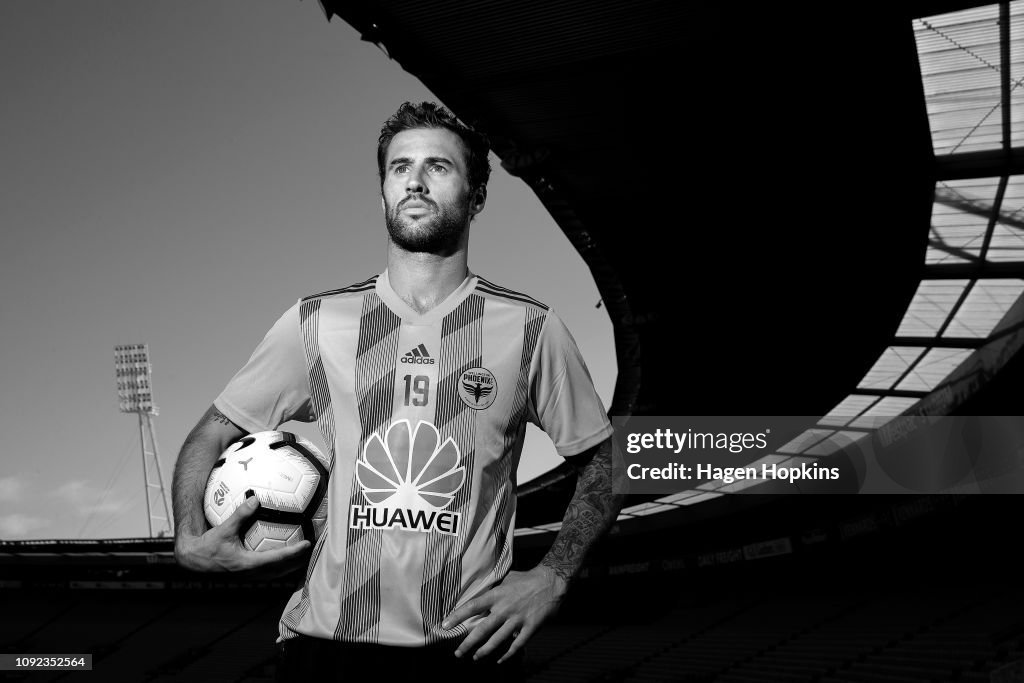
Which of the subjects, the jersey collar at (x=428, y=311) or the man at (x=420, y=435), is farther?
the jersey collar at (x=428, y=311)

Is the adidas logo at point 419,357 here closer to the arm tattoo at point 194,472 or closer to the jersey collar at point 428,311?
the jersey collar at point 428,311

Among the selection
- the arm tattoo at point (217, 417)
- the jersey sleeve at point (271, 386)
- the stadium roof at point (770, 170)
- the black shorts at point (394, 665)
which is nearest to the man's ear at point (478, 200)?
the jersey sleeve at point (271, 386)

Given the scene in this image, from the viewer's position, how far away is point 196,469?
2.15 meters

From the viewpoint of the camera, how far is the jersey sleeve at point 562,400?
2188mm

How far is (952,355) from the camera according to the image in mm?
16859

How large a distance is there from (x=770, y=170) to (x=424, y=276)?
1169 cm

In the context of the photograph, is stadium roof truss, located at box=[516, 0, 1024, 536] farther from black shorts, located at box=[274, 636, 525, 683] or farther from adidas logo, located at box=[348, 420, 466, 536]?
black shorts, located at box=[274, 636, 525, 683]

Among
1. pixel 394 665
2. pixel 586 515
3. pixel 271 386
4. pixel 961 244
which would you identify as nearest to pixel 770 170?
pixel 961 244

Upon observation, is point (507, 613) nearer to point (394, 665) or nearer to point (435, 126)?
point (394, 665)

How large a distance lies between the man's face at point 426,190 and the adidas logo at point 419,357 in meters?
0.25

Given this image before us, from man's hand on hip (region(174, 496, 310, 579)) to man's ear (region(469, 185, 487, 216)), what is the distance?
872 mm

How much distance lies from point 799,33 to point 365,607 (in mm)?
9791

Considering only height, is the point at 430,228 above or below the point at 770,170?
below

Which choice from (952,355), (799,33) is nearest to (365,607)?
(799,33)
